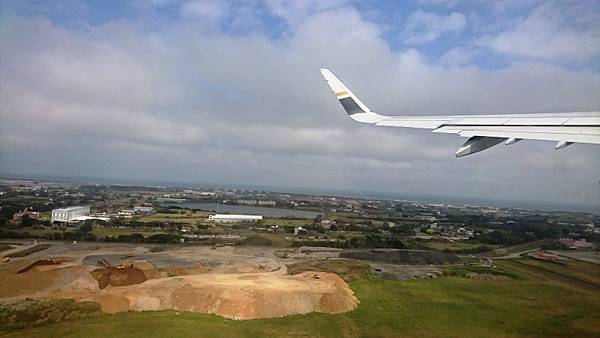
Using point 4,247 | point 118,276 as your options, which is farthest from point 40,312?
point 4,247

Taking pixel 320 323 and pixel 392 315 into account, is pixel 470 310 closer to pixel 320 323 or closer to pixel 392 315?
pixel 392 315

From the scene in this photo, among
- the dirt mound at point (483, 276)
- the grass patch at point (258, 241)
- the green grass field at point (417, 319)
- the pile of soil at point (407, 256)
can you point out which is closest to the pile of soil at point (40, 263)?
the green grass field at point (417, 319)

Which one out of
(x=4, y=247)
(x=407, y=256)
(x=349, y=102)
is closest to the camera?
(x=349, y=102)

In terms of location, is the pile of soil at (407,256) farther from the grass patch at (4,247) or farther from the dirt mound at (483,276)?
the grass patch at (4,247)

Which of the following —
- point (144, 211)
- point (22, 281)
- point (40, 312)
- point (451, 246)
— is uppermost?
point (144, 211)

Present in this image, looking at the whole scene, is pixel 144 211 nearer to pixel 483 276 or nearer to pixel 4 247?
pixel 4 247

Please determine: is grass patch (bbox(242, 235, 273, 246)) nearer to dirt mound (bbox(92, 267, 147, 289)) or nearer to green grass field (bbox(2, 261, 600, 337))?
dirt mound (bbox(92, 267, 147, 289))
